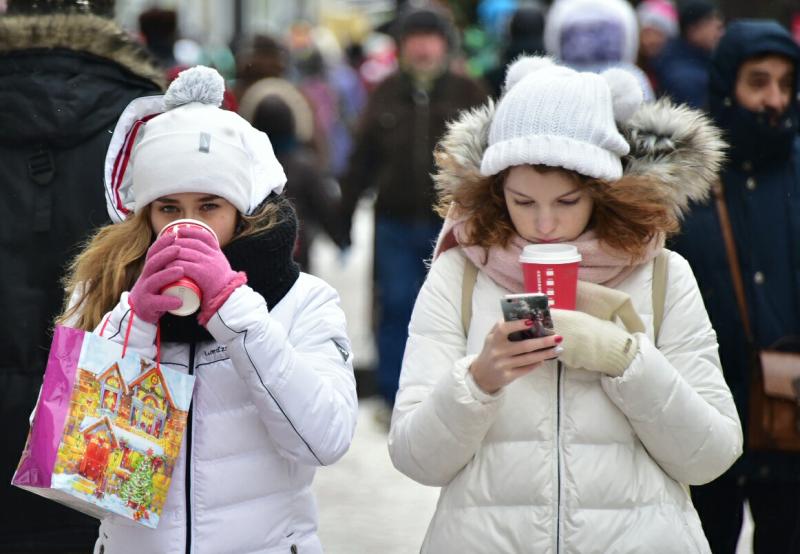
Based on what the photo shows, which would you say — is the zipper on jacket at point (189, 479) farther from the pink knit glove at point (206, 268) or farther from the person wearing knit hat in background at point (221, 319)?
the pink knit glove at point (206, 268)

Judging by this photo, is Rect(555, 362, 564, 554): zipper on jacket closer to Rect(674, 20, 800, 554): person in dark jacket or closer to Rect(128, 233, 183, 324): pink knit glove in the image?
Rect(128, 233, 183, 324): pink knit glove

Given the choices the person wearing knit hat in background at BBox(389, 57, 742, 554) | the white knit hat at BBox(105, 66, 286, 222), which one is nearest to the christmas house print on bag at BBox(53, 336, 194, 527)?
the white knit hat at BBox(105, 66, 286, 222)

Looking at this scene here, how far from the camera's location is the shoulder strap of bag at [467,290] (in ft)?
11.7

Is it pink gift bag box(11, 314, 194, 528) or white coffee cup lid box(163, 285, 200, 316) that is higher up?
white coffee cup lid box(163, 285, 200, 316)

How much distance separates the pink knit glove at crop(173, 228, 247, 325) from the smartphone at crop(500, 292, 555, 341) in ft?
1.99

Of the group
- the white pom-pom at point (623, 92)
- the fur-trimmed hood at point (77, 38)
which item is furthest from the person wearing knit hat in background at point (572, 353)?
the fur-trimmed hood at point (77, 38)

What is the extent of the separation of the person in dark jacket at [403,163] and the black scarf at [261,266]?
16.1ft

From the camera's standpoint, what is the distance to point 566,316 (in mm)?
3303

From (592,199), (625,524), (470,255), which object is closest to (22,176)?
(470,255)

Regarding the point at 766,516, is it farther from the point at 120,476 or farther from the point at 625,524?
the point at 120,476

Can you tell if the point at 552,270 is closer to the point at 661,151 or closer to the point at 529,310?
the point at 529,310

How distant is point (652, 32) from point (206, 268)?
10.4 m

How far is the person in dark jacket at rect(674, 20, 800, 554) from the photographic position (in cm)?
470

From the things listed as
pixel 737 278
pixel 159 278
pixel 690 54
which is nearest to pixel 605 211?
pixel 159 278
